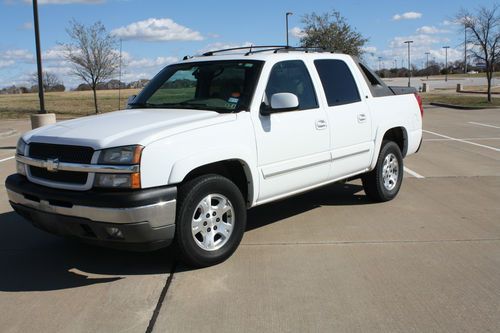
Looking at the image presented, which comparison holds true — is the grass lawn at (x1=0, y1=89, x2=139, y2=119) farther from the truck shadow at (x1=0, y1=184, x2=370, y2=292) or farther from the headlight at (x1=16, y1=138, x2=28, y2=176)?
the headlight at (x1=16, y1=138, x2=28, y2=176)

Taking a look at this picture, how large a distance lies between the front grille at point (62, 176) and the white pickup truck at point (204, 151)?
1 centimetres

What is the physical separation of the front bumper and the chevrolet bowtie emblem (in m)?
0.18

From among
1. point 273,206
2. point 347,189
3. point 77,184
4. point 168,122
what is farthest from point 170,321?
point 347,189

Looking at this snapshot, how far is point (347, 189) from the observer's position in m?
7.82

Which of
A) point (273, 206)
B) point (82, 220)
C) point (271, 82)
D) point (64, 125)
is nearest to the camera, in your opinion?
point (82, 220)

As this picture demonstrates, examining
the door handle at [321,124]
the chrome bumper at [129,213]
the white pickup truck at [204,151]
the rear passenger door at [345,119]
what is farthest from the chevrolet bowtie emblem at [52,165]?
the rear passenger door at [345,119]

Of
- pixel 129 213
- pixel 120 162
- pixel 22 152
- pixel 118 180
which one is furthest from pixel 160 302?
pixel 22 152

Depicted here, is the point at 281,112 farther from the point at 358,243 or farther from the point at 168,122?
the point at 358,243

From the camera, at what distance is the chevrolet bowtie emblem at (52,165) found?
4316 mm

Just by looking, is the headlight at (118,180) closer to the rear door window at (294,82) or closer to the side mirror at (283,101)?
the side mirror at (283,101)

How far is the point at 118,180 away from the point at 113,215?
270 millimetres

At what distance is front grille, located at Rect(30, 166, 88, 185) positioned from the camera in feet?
13.8

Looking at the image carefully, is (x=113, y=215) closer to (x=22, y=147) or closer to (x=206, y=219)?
(x=206, y=219)

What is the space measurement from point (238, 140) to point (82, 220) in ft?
4.87
